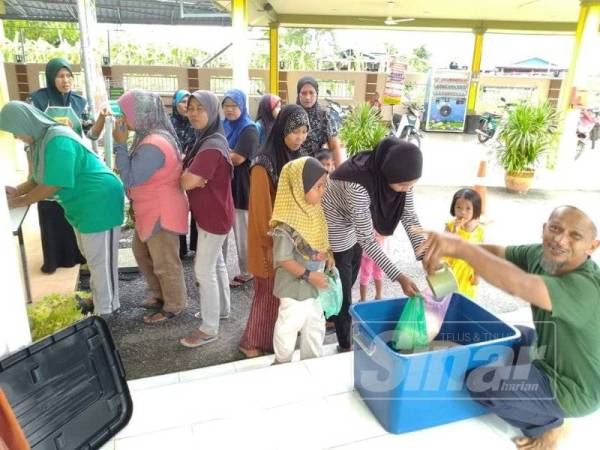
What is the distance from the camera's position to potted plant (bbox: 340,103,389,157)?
518cm

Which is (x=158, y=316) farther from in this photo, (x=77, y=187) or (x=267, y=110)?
(x=267, y=110)

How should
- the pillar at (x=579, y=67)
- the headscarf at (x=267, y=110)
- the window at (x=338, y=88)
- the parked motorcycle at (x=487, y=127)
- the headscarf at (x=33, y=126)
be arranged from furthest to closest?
the window at (x=338, y=88)
the parked motorcycle at (x=487, y=127)
the pillar at (x=579, y=67)
the headscarf at (x=267, y=110)
the headscarf at (x=33, y=126)

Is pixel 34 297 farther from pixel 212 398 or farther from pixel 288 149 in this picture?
pixel 288 149

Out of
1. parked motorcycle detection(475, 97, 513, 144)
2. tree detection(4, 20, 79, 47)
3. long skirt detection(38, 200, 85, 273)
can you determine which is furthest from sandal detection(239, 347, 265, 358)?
tree detection(4, 20, 79, 47)

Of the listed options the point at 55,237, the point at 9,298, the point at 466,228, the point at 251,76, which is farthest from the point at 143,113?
the point at 251,76

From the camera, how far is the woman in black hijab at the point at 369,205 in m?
1.93

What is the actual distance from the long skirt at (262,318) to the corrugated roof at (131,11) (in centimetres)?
908

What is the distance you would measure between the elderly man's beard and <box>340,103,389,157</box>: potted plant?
3.79 m

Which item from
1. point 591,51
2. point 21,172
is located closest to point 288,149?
point 21,172

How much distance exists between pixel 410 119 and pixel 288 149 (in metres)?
8.44

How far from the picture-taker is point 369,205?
2086 millimetres

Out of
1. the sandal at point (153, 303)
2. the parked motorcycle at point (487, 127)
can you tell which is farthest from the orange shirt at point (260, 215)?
the parked motorcycle at point (487, 127)

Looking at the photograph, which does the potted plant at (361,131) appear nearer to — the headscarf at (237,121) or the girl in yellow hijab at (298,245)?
the headscarf at (237,121)

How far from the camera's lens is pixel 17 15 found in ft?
43.1
